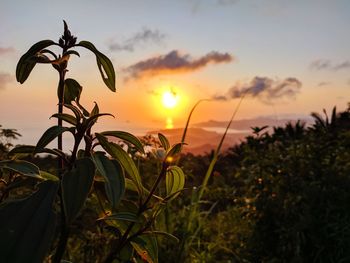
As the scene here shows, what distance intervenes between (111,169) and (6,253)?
0.32 metres

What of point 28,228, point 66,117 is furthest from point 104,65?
point 28,228

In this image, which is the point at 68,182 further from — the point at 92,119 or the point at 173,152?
the point at 173,152

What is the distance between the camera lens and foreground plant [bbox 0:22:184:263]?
1137 mm

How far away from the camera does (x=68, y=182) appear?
3.96 feet

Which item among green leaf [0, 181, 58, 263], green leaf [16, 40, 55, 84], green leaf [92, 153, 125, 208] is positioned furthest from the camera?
green leaf [16, 40, 55, 84]

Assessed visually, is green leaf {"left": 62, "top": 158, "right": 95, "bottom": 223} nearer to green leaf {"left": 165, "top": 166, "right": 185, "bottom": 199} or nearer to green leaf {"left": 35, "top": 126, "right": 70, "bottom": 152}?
green leaf {"left": 35, "top": 126, "right": 70, "bottom": 152}

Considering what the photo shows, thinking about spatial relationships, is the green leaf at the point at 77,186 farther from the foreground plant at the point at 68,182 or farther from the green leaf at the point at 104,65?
the green leaf at the point at 104,65

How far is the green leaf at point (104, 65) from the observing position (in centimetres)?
146

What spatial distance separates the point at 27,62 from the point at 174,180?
566mm

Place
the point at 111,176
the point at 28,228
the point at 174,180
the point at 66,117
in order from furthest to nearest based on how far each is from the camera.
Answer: the point at 174,180, the point at 66,117, the point at 111,176, the point at 28,228

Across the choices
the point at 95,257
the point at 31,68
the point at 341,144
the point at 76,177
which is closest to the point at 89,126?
the point at 76,177

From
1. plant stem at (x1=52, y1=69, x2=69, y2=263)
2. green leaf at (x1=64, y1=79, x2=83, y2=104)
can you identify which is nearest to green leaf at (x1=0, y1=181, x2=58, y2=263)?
plant stem at (x1=52, y1=69, x2=69, y2=263)

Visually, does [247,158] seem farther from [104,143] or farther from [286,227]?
[104,143]

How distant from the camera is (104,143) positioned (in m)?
1.42
